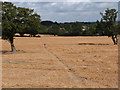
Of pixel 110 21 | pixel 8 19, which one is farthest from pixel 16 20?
pixel 110 21

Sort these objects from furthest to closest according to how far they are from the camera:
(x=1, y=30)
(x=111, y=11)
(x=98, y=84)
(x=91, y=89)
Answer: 1. (x=111, y=11)
2. (x=1, y=30)
3. (x=98, y=84)
4. (x=91, y=89)

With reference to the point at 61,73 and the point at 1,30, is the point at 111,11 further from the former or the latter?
the point at 61,73

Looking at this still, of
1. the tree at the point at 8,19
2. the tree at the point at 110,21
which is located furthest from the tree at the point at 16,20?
the tree at the point at 110,21

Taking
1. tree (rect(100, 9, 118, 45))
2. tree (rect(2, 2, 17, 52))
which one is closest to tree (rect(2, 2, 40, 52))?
tree (rect(2, 2, 17, 52))

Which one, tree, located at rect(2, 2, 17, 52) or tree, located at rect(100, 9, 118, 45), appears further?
tree, located at rect(100, 9, 118, 45)

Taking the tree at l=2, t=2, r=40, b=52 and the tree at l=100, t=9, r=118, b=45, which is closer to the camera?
the tree at l=2, t=2, r=40, b=52

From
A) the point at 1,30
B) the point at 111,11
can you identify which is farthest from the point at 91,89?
the point at 111,11

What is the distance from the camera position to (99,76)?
15953 millimetres

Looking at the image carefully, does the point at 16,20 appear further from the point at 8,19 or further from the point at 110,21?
the point at 110,21

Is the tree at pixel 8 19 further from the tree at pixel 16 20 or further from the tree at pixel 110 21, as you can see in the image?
the tree at pixel 110 21

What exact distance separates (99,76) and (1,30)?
59.3 feet

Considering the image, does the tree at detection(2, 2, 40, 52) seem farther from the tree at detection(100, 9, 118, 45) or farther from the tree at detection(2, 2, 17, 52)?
the tree at detection(100, 9, 118, 45)

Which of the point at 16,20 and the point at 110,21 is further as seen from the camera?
the point at 110,21

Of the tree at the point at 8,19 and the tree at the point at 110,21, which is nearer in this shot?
the tree at the point at 8,19
